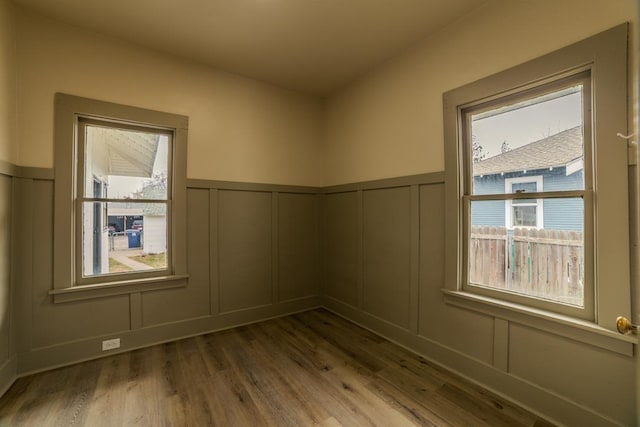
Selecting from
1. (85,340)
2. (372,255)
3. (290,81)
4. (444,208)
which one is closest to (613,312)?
(444,208)

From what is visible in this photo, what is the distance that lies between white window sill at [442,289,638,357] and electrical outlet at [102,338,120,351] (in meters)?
2.97

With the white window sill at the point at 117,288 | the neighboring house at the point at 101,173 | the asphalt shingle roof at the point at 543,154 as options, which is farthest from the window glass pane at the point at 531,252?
the neighboring house at the point at 101,173

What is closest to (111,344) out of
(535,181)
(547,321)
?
(547,321)

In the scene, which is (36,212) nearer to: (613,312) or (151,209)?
(151,209)

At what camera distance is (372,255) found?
10.3 ft

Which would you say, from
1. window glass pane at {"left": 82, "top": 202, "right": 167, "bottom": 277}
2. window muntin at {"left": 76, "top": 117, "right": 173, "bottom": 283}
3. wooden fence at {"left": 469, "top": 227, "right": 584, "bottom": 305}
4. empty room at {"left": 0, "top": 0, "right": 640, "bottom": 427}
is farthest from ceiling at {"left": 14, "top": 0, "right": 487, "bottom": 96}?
wooden fence at {"left": 469, "top": 227, "right": 584, "bottom": 305}

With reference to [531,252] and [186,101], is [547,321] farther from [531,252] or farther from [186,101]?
[186,101]

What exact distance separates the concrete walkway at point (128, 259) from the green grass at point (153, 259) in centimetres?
3

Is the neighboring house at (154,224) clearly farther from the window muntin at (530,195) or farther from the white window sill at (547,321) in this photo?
the window muntin at (530,195)

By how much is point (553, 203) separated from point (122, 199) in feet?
11.6

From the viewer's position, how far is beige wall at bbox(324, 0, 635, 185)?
1788 mm

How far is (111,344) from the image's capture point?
8.45 ft

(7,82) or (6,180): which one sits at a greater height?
(7,82)

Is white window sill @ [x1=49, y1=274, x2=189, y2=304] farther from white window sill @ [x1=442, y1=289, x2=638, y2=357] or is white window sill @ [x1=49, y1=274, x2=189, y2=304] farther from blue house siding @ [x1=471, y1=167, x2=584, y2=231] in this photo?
blue house siding @ [x1=471, y1=167, x2=584, y2=231]
